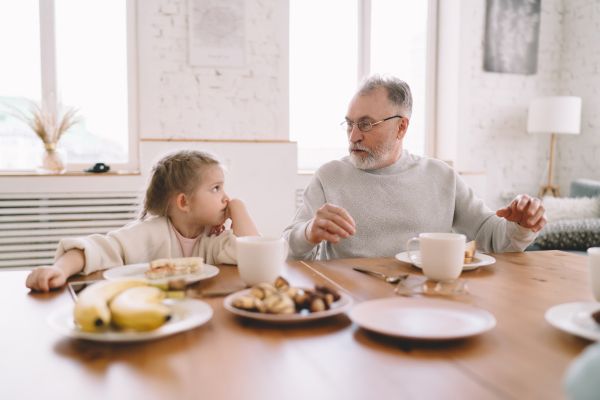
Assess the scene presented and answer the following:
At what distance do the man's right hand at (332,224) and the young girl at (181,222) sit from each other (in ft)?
0.72

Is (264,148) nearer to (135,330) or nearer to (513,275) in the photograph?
(513,275)

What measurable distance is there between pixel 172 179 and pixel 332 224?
530 mm

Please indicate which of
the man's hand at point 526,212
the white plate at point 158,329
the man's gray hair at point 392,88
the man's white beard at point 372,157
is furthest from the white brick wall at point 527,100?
the white plate at point 158,329

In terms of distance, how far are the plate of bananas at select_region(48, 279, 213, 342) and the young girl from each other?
1.45 feet

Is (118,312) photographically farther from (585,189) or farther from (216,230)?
(585,189)

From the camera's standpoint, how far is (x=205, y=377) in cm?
55

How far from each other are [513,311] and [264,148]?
2.77m

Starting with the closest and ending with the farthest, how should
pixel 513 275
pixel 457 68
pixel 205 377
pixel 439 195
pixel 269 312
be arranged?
pixel 205 377
pixel 269 312
pixel 513 275
pixel 439 195
pixel 457 68

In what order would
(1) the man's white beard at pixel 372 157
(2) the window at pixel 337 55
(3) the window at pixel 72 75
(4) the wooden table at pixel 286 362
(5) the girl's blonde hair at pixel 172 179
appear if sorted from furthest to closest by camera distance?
(2) the window at pixel 337 55 < (3) the window at pixel 72 75 < (1) the man's white beard at pixel 372 157 < (5) the girl's blonde hair at pixel 172 179 < (4) the wooden table at pixel 286 362

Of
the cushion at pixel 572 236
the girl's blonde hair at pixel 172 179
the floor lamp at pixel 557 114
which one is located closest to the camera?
the girl's blonde hair at pixel 172 179

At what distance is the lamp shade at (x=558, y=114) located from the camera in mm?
3707

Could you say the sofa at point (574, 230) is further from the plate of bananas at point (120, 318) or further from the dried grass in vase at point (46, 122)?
the dried grass in vase at point (46, 122)

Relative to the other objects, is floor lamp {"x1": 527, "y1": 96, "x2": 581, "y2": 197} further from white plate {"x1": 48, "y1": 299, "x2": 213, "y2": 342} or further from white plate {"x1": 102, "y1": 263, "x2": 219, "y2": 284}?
white plate {"x1": 48, "y1": 299, "x2": 213, "y2": 342}

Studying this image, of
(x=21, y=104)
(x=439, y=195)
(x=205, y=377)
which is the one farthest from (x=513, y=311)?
(x=21, y=104)
